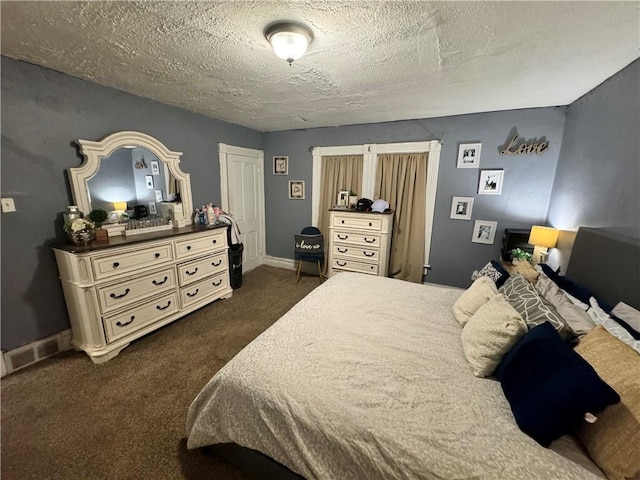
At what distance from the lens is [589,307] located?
56.3 inches

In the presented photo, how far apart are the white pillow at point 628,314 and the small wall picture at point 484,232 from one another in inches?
77.4

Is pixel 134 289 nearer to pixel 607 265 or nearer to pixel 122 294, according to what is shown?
pixel 122 294

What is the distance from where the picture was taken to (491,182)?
3.07 metres

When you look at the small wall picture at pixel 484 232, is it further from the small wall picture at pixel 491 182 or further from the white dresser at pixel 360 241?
the white dresser at pixel 360 241

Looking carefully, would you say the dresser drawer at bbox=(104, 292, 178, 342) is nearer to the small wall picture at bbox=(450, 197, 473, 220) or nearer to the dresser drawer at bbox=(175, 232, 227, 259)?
the dresser drawer at bbox=(175, 232, 227, 259)

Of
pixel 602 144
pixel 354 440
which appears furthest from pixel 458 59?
pixel 354 440

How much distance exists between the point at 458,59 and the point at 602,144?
1322 mm

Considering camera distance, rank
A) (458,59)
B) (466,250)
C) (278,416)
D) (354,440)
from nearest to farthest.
→ (354,440) < (278,416) < (458,59) < (466,250)

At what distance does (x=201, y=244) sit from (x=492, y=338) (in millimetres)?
2850

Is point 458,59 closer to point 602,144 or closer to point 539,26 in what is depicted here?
point 539,26

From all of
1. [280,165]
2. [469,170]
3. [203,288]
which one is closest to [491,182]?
[469,170]

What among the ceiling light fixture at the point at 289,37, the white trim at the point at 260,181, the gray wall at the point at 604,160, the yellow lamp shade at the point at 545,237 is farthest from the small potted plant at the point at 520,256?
the white trim at the point at 260,181

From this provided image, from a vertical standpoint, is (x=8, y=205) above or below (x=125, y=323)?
above

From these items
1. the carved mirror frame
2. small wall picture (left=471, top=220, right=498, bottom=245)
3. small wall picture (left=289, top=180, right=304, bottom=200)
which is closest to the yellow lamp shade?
small wall picture (left=471, top=220, right=498, bottom=245)
